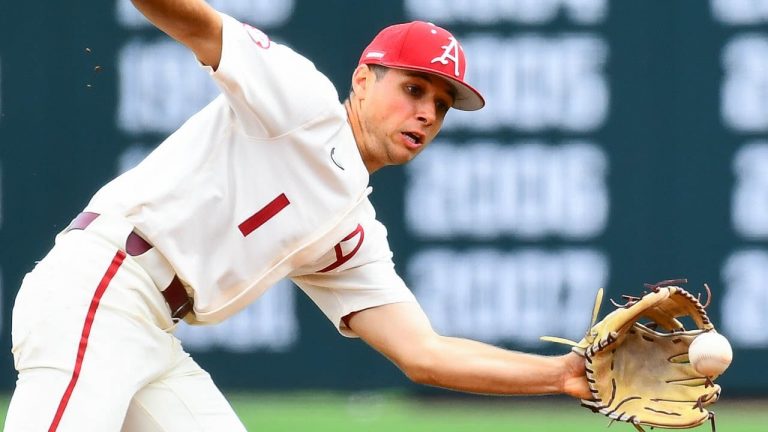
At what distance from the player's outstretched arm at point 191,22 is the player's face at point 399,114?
25.8 inches

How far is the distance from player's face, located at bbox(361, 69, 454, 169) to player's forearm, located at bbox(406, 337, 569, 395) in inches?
19.6

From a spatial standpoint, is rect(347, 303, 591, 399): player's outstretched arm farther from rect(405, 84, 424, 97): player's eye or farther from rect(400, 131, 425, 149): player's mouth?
rect(405, 84, 424, 97): player's eye

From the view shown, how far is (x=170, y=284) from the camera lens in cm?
333

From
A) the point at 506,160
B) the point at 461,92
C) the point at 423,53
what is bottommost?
the point at 506,160

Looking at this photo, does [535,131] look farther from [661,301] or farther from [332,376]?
[661,301]

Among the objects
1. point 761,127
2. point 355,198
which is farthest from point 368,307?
point 761,127

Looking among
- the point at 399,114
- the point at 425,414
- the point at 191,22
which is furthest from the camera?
the point at 425,414

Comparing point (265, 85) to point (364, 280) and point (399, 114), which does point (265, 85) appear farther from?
point (364, 280)

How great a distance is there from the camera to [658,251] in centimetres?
671

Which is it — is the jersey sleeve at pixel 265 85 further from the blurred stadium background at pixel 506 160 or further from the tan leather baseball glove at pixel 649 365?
the blurred stadium background at pixel 506 160

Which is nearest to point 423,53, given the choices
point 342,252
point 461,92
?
point 461,92

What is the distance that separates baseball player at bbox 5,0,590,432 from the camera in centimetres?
311

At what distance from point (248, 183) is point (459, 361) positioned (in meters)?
0.70

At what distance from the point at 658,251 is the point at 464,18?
1.39m
